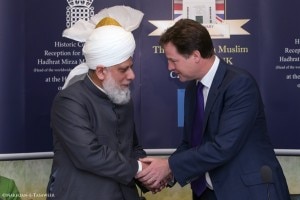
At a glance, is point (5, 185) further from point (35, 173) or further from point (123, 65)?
point (123, 65)

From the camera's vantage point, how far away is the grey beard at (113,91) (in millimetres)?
2410

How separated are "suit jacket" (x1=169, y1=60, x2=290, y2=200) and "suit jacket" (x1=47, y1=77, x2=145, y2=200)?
0.31m

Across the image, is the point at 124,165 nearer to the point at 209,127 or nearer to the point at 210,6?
the point at 209,127

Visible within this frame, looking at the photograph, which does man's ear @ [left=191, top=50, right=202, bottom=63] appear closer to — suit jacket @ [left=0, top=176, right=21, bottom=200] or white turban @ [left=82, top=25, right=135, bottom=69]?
white turban @ [left=82, top=25, right=135, bottom=69]

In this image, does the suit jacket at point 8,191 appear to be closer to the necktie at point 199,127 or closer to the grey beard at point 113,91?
the grey beard at point 113,91

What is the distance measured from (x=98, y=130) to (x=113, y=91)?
8.1 inches

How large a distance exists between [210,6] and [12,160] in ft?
5.97

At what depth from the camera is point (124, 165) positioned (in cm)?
229

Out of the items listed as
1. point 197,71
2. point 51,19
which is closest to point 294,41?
point 197,71

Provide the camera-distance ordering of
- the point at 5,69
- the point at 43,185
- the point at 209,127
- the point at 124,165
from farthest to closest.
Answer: the point at 43,185
the point at 5,69
the point at 209,127
the point at 124,165

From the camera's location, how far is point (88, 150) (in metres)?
2.22

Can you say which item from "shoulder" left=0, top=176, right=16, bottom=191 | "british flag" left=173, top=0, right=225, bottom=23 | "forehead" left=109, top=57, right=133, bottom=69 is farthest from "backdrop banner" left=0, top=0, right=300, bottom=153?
"forehead" left=109, top=57, right=133, bottom=69

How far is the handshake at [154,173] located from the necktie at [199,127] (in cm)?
16

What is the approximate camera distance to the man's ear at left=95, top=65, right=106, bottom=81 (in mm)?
2423
